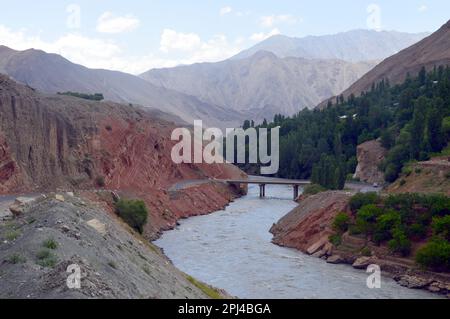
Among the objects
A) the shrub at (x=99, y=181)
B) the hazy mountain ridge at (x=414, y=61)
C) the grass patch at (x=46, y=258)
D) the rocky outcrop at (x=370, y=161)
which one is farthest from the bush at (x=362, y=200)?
the hazy mountain ridge at (x=414, y=61)

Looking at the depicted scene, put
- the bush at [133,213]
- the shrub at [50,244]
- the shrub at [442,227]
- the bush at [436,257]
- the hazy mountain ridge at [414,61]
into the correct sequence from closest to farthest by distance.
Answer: the shrub at [50,244]
the bush at [436,257]
the shrub at [442,227]
the bush at [133,213]
the hazy mountain ridge at [414,61]

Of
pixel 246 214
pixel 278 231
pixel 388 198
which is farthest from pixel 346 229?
pixel 246 214

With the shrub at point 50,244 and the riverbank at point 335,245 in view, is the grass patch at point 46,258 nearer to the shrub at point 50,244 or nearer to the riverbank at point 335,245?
the shrub at point 50,244

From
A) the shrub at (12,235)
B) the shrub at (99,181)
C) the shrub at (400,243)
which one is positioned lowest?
the shrub at (400,243)

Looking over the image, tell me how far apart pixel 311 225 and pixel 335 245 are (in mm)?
5601

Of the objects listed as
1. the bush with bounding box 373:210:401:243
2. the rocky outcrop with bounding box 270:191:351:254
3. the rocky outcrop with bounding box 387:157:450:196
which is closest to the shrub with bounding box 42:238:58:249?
the bush with bounding box 373:210:401:243

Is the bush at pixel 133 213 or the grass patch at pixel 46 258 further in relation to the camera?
the bush at pixel 133 213

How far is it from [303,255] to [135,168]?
3160 cm

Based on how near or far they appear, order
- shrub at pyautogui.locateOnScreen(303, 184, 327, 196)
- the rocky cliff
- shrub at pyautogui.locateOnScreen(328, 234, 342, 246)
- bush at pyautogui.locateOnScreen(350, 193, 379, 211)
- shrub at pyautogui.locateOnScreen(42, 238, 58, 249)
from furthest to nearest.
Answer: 1. shrub at pyautogui.locateOnScreen(303, 184, 327, 196)
2. the rocky cliff
3. bush at pyautogui.locateOnScreen(350, 193, 379, 211)
4. shrub at pyautogui.locateOnScreen(328, 234, 342, 246)
5. shrub at pyautogui.locateOnScreen(42, 238, 58, 249)

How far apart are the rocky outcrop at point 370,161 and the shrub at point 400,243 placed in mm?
35928

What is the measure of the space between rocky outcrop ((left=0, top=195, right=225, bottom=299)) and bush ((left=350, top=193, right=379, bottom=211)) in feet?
81.8

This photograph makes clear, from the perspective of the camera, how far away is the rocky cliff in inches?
2499

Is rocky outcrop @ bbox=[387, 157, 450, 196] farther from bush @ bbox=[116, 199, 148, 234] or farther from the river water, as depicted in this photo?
bush @ bbox=[116, 199, 148, 234]

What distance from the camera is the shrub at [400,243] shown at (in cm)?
4634
